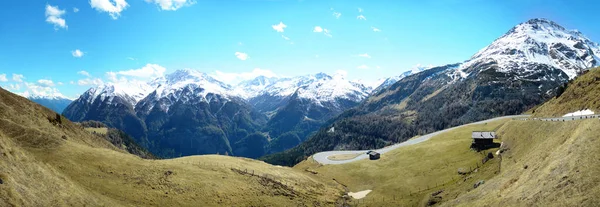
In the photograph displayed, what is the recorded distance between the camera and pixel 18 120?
89.8 meters

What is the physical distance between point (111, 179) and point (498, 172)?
255ft

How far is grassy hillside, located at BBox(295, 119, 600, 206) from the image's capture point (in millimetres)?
45281

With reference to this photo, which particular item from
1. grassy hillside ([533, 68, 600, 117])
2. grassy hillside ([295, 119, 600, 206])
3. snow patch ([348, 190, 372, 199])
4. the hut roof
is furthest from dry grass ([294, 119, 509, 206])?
grassy hillside ([533, 68, 600, 117])

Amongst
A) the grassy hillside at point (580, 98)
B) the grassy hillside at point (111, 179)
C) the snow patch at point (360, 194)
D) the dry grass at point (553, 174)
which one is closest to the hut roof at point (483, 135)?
the grassy hillside at point (580, 98)

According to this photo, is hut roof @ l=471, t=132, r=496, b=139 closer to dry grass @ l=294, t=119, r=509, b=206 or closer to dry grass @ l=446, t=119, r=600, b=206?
dry grass @ l=294, t=119, r=509, b=206

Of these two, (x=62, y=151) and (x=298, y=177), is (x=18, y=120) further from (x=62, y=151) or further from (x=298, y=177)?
(x=298, y=177)

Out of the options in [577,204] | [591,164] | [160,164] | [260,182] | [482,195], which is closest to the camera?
[577,204]

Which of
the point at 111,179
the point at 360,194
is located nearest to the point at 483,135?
the point at 360,194

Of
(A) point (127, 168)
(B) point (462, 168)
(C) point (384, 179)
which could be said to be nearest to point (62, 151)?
(A) point (127, 168)

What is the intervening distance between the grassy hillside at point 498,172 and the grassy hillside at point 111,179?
19112mm

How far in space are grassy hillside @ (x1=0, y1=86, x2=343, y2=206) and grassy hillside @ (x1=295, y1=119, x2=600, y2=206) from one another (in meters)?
19.1

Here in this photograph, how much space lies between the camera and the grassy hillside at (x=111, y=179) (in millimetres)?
48438

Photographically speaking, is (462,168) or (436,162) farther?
(436,162)

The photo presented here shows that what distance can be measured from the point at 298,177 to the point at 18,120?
7450 cm
